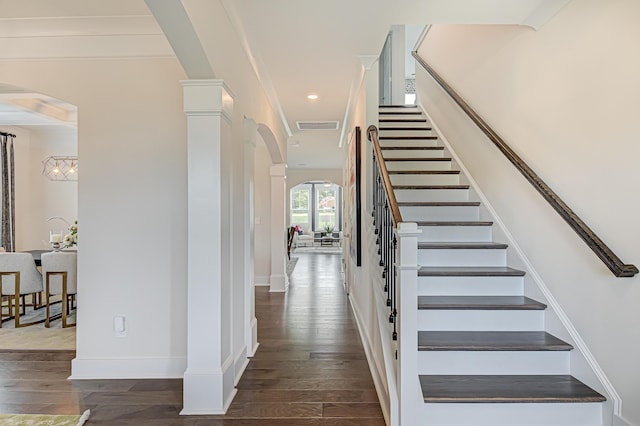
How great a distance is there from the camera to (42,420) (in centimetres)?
214

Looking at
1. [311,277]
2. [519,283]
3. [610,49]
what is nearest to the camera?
[610,49]

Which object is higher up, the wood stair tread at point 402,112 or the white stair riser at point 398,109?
the white stair riser at point 398,109

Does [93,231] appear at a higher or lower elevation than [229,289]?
higher

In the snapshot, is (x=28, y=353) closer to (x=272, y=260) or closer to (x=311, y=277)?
(x=272, y=260)

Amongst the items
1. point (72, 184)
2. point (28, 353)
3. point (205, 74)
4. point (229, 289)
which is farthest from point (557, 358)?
point (72, 184)

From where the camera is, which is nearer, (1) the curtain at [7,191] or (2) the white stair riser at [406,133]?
(2) the white stair riser at [406,133]

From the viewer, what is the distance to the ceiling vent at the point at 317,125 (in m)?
5.34

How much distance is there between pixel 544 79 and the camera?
7.91ft

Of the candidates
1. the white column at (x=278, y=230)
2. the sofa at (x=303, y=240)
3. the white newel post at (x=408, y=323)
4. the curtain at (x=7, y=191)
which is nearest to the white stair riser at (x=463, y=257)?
the white newel post at (x=408, y=323)

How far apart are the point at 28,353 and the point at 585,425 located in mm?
4135

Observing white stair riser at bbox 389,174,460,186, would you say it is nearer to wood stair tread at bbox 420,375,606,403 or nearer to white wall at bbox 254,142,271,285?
wood stair tread at bbox 420,375,606,403

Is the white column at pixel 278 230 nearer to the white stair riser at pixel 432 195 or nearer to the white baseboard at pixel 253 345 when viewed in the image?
the white baseboard at pixel 253 345

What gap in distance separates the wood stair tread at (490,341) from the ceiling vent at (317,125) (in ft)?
12.1

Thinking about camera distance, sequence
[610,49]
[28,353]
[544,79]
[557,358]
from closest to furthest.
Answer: [610,49] → [557,358] → [544,79] → [28,353]
